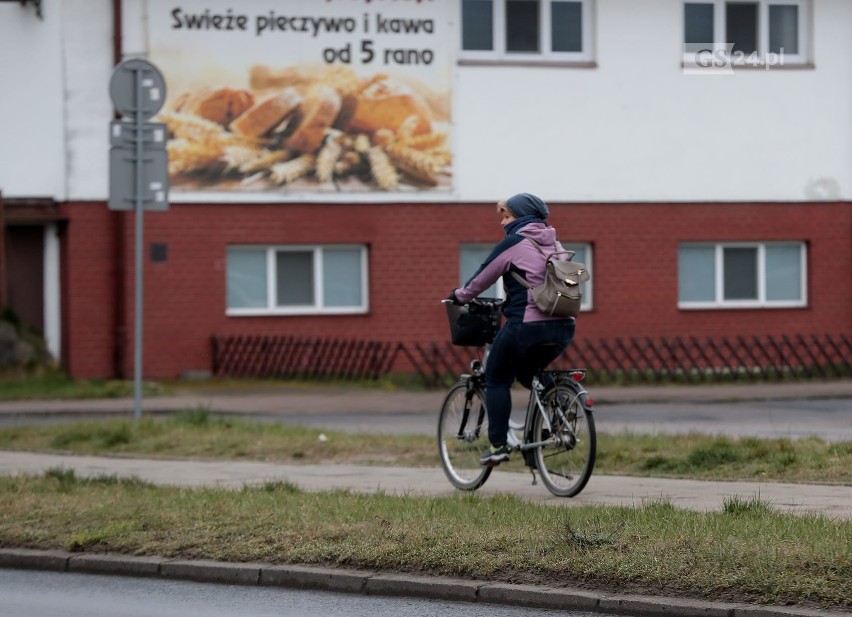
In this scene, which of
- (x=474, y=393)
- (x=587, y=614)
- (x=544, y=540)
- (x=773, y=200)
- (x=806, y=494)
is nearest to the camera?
(x=587, y=614)

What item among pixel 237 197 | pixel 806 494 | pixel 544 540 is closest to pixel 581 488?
pixel 806 494

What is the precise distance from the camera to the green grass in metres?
7.22

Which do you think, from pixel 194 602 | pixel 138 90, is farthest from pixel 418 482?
pixel 138 90

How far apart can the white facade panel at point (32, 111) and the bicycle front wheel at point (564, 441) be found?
55.2 feet

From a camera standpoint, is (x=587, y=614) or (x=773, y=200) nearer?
(x=587, y=614)

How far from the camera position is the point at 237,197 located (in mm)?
26109

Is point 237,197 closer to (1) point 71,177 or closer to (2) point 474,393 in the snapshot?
(1) point 71,177

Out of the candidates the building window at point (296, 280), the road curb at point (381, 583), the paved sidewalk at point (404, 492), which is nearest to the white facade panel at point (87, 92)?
the building window at point (296, 280)

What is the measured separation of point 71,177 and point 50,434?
11.0 meters

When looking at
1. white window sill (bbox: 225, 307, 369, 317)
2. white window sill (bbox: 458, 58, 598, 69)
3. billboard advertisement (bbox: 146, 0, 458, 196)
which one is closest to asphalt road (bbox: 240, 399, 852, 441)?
white window sill (bbox: 225, 307, 369, 317)

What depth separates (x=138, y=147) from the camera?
16109 millimetres

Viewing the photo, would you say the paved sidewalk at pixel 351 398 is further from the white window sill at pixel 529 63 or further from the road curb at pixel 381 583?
the road curb at pixel 381 583

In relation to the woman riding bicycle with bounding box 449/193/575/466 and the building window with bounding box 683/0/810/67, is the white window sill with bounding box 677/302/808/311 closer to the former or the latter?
the building window with bounding box 683/0/810/67

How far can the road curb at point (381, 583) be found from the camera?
694cm
